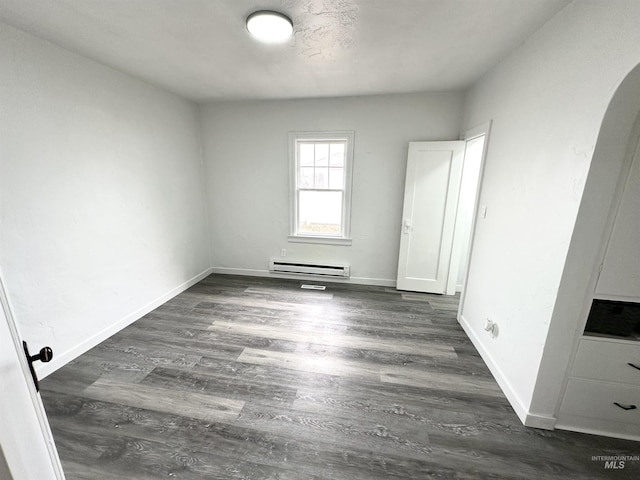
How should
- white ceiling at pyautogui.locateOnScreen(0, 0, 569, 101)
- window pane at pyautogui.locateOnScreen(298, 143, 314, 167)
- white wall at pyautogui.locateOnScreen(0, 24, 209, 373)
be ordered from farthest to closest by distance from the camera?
window pane at pyautogui.locateOnScreen(298, 143, 314, 167) < white wall at pyautogui.locateOnScreen(0, 24, 209, 373) < white ceiling at pyautogui.locateOnScreen(0, 0, 569, 101)

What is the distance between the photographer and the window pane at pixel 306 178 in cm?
359

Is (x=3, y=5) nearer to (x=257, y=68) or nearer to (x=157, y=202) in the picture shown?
(x=257, y=68)

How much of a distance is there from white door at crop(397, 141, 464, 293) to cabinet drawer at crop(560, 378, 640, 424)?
74.6 inches

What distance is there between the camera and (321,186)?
141 inches

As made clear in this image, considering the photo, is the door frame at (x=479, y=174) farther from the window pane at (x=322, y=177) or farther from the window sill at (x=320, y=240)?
the window pane at (x=322, y=177)

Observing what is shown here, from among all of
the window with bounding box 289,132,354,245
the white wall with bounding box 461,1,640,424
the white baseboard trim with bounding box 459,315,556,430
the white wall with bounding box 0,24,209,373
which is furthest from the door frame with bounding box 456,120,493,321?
the white wall with bounding box 0,24,209,373

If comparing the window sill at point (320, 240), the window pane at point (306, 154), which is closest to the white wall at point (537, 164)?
the window sill at point (320, 240)

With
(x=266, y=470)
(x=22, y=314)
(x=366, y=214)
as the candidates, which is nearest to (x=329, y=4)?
(x=366, y=214)

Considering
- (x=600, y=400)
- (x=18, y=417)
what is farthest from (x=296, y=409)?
(x=600, y=400)

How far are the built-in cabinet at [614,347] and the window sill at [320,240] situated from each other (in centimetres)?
253

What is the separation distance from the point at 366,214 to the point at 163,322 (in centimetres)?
274

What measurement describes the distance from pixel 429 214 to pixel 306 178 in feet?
5.64

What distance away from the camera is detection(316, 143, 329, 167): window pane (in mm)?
3492

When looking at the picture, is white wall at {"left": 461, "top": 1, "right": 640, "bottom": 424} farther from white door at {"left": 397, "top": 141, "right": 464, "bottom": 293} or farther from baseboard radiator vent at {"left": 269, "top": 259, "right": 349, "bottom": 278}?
baseboard radiator vent at {"left": 269, "top": 259, "right": 349, "bottom": 278}
